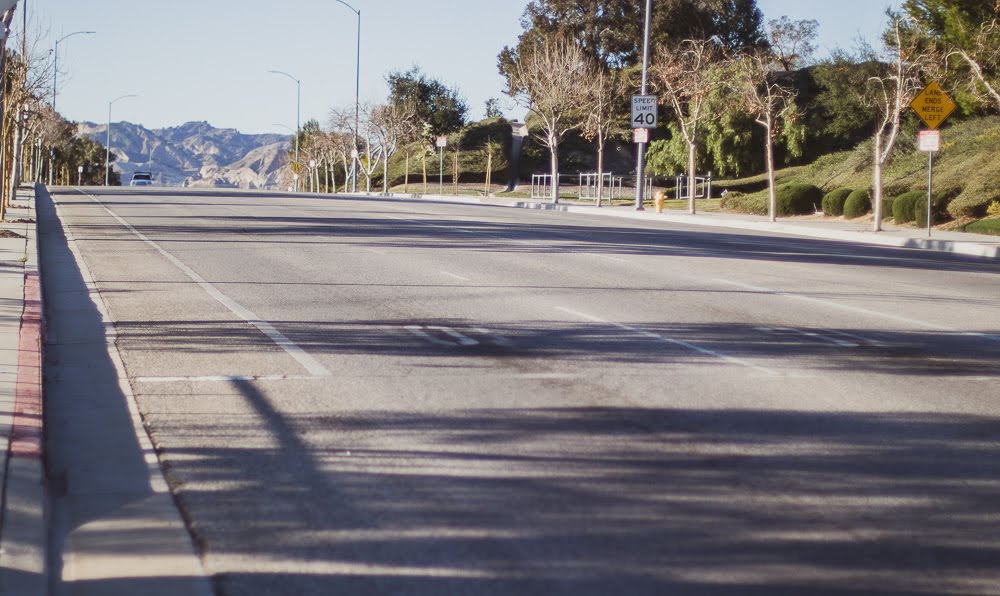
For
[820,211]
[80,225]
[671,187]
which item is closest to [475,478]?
[80,225]

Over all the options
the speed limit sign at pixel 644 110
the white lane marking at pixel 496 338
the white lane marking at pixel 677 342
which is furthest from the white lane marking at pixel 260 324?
the speed limit sign at pixel 644 110

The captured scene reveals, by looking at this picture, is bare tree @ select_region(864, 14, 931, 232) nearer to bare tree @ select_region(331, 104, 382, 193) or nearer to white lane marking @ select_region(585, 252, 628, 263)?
white lane marking @ select_region(585, 252, 628, 263)

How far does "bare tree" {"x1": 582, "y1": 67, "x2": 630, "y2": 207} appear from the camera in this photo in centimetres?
5100

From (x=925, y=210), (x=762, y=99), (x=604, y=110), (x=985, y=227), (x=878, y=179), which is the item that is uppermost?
(x=604, y=110)

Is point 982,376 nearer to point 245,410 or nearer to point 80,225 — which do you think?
point 245,410

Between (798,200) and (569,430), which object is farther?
(798,200)

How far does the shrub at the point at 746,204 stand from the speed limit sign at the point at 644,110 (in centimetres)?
452

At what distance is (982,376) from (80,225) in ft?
71.9

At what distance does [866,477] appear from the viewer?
608cm

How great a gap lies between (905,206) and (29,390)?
95.3ft

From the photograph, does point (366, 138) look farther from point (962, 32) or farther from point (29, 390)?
point (29, 390)

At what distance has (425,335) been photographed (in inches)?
412

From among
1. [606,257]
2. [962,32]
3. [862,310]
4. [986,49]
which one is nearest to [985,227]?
[986,49]

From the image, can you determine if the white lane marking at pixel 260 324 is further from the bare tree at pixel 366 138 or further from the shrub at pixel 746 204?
the bare tree at pixel 366 138
